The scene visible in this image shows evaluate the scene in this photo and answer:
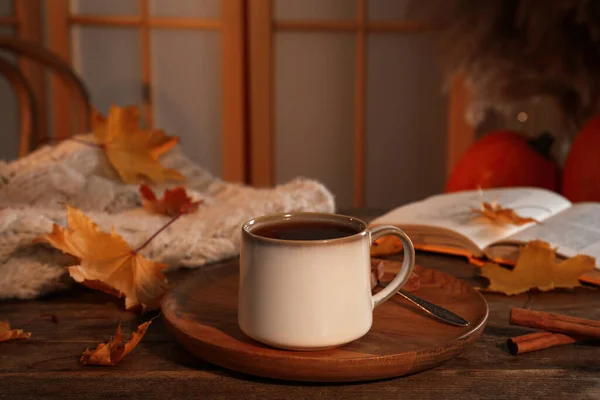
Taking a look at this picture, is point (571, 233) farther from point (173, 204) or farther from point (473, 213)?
point (173, 204)

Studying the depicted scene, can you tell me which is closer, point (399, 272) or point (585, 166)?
point (399, 272)

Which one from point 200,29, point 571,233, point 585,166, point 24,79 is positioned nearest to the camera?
point 571,233

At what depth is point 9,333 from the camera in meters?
0.59

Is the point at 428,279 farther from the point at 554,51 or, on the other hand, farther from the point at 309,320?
the point at 554,51

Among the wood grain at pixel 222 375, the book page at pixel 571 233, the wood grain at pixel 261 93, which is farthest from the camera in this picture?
the wood grain at pixel 261 93

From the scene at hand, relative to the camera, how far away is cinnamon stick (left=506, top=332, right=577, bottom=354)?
0.57 metres

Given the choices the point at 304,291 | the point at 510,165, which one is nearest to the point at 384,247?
the point at 304,291

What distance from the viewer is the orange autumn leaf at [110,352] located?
1.76ft

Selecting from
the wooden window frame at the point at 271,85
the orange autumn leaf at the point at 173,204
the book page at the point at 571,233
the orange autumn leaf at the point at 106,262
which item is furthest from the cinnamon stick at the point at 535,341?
the wooden window frame at the point at 271,85

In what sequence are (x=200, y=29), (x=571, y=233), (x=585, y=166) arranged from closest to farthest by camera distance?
(x=571, y=233)
(x=585, y=166)
(x=200, y=29)

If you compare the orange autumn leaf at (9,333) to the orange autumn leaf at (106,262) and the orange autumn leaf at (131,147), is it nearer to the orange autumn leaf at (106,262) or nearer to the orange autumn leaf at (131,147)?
the orange autumn leaf at (106,262)

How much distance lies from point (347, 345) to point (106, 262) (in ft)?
0.96

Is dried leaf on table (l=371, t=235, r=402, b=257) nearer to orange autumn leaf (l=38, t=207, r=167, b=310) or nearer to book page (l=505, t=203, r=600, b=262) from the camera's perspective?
book page (l=505, t=203, r=600, b=262)

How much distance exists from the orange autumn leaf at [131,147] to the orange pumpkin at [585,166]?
0.72 metres
